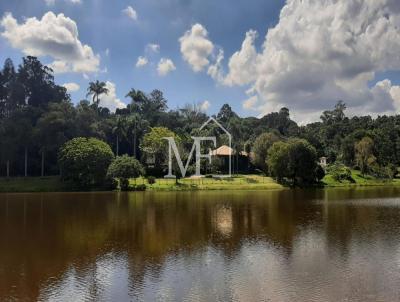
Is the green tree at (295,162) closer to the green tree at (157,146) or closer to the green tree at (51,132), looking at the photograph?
the green tree at (157,146)

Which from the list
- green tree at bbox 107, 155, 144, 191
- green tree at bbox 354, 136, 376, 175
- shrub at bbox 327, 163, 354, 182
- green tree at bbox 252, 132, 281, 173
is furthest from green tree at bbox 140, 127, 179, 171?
green tree at bbox 354, 136, 376, 175

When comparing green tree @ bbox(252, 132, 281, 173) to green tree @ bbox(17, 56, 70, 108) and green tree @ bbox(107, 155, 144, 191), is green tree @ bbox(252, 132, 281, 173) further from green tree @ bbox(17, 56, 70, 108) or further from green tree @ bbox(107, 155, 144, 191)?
green tree @ bbox(17, 56, 70, 108)

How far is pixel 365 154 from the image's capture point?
8488 cm

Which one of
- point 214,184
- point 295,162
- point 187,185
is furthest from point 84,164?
point 295,162

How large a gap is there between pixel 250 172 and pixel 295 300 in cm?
7685

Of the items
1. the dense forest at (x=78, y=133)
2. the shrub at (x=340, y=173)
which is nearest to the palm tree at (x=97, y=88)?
the dense forest at (x=78, y=133)

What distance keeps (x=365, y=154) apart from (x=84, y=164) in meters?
53.0

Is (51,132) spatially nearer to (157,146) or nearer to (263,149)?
(157,146)

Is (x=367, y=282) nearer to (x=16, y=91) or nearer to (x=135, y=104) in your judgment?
(x=16, y=91)

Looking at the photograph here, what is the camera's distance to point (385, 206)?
4384cm

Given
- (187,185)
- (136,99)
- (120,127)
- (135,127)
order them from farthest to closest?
1. (136,99)
2. (135,127)
3. (120,127)
4. (187,185)

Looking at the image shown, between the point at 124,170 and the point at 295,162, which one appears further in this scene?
the point at 295,162

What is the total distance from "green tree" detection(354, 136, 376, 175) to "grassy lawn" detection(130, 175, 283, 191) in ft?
67.4

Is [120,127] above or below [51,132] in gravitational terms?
above
